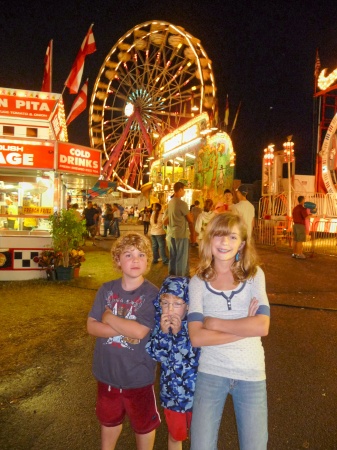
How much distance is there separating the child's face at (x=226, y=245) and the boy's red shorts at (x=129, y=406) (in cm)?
82

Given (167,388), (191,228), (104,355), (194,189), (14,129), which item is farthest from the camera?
(194,189)

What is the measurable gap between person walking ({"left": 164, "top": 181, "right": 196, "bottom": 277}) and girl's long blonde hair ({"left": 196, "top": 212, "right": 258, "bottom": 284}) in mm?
5452

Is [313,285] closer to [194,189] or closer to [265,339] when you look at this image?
[265,339]

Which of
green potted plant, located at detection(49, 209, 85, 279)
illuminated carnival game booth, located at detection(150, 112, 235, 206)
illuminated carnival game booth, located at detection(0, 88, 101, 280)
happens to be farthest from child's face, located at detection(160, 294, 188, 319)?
illuminated carnival game booth, located at detection(150, 112, 235, 206)

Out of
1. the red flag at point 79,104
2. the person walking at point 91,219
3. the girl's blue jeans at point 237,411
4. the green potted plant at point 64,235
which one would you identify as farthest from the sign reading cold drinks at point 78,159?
the person walking at point 91,219

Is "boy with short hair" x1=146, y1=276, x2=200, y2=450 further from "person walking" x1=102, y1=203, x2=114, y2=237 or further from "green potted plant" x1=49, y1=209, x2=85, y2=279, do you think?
"person walking" x1=102, y1=203, x2=114, y2=237

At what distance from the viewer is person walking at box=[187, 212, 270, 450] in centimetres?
193

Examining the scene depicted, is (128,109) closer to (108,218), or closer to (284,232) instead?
(108,218)

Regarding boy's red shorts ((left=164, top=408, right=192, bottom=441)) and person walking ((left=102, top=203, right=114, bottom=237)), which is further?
person walking ((left=102, top=203, right=114, bottom=237))

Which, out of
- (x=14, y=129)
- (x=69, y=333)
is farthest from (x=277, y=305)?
(x=14, y=129)

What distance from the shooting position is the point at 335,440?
9.16 ft

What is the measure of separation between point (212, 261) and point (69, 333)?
329 centimetres

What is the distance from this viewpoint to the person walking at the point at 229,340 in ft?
6.34

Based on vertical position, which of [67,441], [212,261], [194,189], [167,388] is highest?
[194,189]
